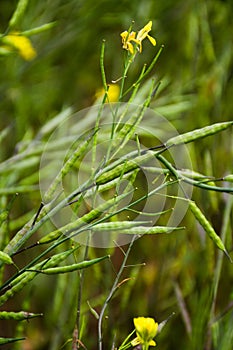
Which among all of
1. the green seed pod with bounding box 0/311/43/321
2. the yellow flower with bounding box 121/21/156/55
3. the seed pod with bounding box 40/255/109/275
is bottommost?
the green seed pod with bounding box 0/311/43/321

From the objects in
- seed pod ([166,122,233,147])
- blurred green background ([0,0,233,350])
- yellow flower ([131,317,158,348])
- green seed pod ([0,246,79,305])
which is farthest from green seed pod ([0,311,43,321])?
blurred green background ([0,0,233,350])

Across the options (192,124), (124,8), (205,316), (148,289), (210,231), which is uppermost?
(124,8)

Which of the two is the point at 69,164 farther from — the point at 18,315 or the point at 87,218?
the point at 18,315

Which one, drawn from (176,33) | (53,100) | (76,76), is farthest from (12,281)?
(176,33)

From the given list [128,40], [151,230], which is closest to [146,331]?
[151,230]

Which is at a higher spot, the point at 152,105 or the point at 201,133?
the point at 201,133

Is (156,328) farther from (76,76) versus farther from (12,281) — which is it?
(76,76)

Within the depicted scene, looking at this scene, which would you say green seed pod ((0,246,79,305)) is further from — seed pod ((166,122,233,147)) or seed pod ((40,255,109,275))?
seed pod ((166,122,233,147))

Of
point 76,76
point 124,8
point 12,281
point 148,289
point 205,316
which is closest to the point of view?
point 12,281
